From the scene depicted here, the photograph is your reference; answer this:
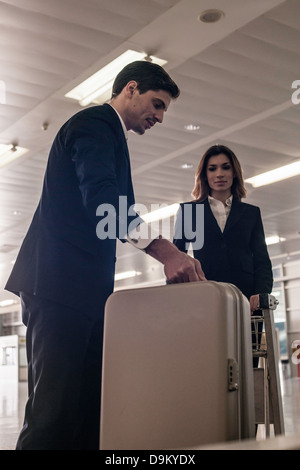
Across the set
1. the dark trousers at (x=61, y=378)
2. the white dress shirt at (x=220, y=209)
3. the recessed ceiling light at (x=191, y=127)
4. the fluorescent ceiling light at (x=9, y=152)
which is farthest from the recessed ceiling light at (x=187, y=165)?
the dark trousers at (x=61, y=378)

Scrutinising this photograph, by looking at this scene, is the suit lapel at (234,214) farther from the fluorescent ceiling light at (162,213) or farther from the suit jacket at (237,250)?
the fluorescent ceiling light at (162,213)

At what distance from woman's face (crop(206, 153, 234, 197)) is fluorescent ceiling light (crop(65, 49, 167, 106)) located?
9.63 ft

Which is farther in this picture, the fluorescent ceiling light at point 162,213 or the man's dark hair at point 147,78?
the fluorescent ceiling light at point 162,213

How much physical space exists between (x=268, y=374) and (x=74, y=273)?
0.94m

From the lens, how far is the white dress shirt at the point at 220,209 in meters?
2.70

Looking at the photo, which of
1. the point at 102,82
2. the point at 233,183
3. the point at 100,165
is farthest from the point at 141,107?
the point at 102,82

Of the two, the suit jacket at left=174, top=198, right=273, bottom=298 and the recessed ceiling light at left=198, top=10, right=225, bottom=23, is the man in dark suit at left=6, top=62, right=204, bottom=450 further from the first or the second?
the recessed ceiling light at left=198, top=10, right=225, bottom=23

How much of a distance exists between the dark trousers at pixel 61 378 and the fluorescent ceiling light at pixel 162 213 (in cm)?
926

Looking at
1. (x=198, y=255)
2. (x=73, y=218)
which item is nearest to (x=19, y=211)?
(x=198, y=255)

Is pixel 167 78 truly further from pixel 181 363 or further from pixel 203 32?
pixel 203 32

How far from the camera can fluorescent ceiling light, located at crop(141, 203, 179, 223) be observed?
436 inches

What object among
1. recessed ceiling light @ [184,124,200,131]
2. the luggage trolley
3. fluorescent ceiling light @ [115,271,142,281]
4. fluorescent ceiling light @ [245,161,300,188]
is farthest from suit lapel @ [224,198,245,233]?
fluorescent ceiling light @ [115,271,142,281]
